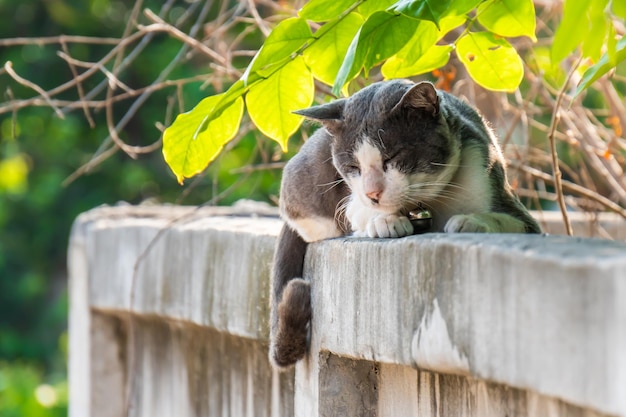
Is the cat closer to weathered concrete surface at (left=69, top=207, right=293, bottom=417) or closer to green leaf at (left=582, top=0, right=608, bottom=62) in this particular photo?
weathered concrete surface at (left=69, top=207, right=293, bottom=417)

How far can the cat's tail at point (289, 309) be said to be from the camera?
113 inches

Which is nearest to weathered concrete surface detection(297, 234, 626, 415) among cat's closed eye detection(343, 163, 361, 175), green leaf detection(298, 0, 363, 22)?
cat's closed eye detection(343, 163, 361, 175)

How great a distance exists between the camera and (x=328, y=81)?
2762 mm

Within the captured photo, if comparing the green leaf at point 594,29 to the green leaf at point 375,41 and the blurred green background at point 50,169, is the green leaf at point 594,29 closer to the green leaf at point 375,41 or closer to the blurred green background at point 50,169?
the green leaf at point 375,41

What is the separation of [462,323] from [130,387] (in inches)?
107

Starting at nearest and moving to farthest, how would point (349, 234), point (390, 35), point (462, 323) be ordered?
point (462, 323), point (390, 35), point (349, 234)

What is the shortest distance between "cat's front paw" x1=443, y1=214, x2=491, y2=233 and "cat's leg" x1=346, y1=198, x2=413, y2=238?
16cm

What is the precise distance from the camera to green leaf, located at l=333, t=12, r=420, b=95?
93.4 inches

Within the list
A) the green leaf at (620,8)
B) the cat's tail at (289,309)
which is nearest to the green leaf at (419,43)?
the cat's tail at (289,309)

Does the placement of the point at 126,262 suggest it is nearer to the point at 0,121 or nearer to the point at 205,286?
the point at 205,286

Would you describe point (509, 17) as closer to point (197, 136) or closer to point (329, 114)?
point (329, 114)

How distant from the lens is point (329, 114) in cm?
295

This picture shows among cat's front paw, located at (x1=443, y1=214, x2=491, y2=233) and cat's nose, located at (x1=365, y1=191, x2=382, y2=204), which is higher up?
cat's nose, located at (x1=365, y1=191, x2=382, y2=204)

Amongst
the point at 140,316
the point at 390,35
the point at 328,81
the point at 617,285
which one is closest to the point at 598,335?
the point at 617,285
